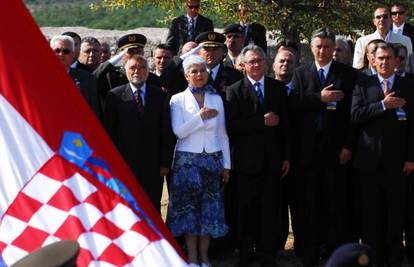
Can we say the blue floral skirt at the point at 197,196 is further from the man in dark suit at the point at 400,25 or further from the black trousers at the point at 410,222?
the man in dark suit at the point at 400,25

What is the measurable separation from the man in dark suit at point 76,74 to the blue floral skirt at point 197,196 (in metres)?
0.87

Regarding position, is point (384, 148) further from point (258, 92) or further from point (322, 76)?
point (258, 92)

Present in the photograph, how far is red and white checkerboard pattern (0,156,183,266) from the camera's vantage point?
6.29 meters

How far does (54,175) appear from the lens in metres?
6.41

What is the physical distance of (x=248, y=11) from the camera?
13.7 meters

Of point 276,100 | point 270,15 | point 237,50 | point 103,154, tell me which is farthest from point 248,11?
point 103,154

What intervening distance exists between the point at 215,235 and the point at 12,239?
2.68 m

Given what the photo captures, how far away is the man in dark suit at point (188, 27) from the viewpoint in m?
11.7

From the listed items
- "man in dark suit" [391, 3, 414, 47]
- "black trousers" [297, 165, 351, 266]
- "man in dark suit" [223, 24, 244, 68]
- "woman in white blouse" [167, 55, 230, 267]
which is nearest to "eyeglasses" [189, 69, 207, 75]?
"woman in white blouse" [167, 55, 230, 267]

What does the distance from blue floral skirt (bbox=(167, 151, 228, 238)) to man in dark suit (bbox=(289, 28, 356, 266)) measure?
87cm

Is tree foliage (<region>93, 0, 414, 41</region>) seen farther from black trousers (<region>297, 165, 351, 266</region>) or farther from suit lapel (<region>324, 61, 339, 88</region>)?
black trousers (<region>297, 165, 351, 266</region>)

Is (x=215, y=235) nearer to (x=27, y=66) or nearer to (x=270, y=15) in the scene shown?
(x=27, y=66)

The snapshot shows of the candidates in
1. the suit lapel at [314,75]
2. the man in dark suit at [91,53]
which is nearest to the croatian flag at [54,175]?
the suit lapel at [314,75]

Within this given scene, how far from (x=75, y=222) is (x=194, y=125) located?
2308 millimetres
